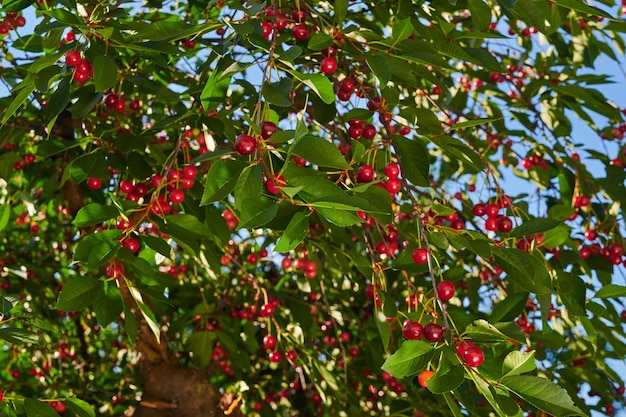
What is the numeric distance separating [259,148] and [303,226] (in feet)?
0.40

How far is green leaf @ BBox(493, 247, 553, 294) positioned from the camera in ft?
3.59

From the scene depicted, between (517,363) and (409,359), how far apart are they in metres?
0.14

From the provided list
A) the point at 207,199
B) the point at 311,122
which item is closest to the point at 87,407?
the point at 207,199

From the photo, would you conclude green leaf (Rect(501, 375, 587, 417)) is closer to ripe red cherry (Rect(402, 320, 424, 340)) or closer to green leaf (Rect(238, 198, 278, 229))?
ripe red cherry (Rect(402, 320, 424, 340))

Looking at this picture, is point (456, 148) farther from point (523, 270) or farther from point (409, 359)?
point (409, 359)

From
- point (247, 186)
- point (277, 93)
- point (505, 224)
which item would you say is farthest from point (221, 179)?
point (505, 224)

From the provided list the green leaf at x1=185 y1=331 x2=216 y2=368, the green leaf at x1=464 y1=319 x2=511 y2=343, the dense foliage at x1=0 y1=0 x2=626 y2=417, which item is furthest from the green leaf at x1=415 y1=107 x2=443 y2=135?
the green leaf at x1=185 y1=331 x2=216 y2=368

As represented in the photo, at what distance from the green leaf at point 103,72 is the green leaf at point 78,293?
310 millimetres

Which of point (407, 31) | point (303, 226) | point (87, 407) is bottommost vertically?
point (87, 407)

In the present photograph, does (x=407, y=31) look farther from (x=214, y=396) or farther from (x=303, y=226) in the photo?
(x=214, y=396)

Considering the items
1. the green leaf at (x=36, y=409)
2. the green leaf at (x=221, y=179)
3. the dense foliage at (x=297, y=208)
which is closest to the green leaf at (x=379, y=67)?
the dense foliage at (x=297, y=208)

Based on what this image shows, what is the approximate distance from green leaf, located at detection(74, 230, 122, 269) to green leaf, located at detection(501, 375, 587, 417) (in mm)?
586

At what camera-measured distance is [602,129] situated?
95.6 inches

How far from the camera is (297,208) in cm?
98
